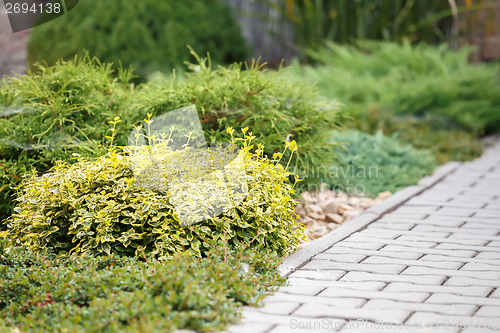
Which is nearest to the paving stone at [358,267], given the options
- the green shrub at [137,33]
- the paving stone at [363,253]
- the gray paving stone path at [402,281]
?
the gray paving stone path at [402,281]

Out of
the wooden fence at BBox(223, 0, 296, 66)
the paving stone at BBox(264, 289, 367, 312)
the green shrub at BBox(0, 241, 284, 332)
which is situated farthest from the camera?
the wooden fence at BBox(223, 0, 296, 66)

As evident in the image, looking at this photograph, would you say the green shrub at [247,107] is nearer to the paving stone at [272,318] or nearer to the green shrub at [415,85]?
the paving stone at [272,318]

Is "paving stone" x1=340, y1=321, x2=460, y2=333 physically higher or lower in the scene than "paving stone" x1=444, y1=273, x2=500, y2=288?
higher

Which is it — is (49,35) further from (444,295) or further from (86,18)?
(444,295)

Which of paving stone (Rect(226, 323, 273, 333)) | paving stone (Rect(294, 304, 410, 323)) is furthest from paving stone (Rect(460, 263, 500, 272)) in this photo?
paving stone (Rect(226, 323, 273, 333))

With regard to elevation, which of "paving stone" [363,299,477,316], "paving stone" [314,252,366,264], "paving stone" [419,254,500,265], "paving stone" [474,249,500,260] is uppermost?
"paving stone" [363,299,477,316]

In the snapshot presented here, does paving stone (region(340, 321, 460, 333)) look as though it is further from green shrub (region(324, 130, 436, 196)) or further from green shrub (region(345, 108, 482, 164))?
green shrub (region(345, 108, 482, 164))

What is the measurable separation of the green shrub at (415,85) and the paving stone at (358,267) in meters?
4.29

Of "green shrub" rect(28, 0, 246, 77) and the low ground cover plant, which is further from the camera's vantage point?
"green shrub" rect(28, 0, 246, 77)

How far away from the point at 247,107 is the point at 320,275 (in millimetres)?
1621

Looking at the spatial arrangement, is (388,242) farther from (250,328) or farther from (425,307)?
(250,328)

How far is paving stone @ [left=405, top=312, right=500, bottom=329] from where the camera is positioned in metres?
2.74

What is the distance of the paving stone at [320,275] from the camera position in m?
3.36

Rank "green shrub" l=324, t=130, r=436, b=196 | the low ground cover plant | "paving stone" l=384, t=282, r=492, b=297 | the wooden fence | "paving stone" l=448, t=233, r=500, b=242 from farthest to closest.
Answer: the wooden fence < the low ground cover plant < "green shrub" l=324, t=130, r=436, b=196 < "paving stone" l=448, t=233, r=500, b=242 < "paving stone" l=384, t=282, r=492, b=297
